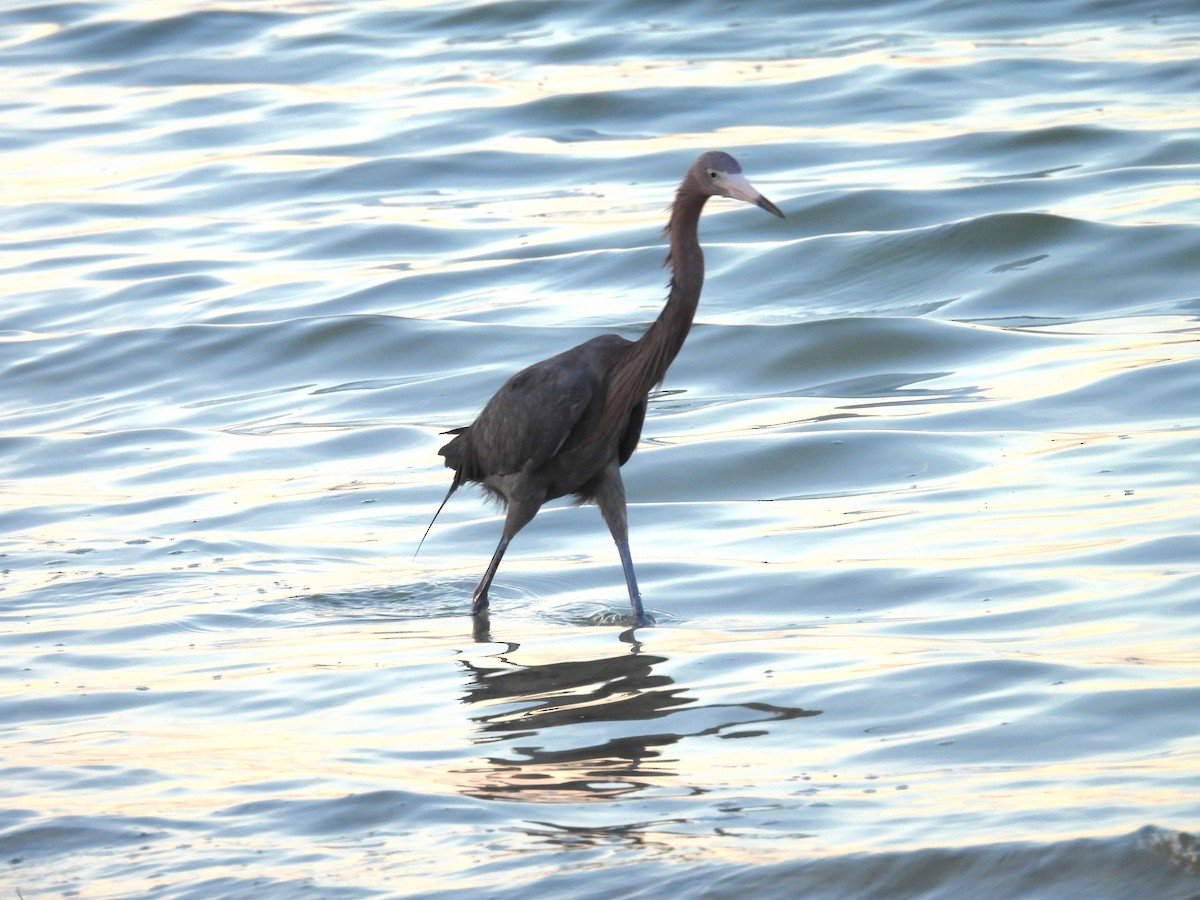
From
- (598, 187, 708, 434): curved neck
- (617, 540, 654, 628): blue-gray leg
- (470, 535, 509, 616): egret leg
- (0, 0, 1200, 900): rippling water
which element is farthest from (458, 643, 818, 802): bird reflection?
(598, 187, 708, 434): curved neck

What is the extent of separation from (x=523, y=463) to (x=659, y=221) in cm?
846

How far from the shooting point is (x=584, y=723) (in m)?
6.01

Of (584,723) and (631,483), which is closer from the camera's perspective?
(584,723)

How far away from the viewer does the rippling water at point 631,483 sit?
5.03m

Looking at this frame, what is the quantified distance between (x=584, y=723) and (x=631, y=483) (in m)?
4.09

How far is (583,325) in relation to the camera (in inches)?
524

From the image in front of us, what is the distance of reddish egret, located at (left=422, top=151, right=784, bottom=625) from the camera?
7367 millimetres

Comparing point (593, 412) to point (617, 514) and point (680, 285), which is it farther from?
point (680, 285)

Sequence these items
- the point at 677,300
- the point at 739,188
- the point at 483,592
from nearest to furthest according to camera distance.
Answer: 1. the point at 739,188
2. the point at 677,300
3. the point at 483,592

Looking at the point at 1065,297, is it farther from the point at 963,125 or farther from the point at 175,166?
the point at 175,166

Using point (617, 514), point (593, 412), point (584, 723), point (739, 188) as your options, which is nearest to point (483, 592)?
point (617, 514)

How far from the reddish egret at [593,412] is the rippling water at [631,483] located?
1.54ft

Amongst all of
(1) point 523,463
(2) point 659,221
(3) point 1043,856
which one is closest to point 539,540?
(1) point 523,463

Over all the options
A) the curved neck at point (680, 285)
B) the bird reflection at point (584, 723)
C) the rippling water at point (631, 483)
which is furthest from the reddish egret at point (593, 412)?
the bird reflection at point (584, 723)
